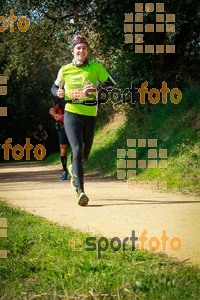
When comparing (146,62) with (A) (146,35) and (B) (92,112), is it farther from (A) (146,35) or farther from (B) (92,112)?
(B) (92,112)

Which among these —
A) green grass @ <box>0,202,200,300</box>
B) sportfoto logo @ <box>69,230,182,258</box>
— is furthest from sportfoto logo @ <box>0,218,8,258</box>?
sportfoto logo @ <box>69,230,182,258</box>

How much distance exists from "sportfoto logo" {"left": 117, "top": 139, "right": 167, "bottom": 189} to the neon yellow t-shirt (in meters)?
2.68

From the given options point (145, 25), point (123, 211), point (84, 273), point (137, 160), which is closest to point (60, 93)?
point (123, 211)

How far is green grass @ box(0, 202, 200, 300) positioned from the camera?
2871mm

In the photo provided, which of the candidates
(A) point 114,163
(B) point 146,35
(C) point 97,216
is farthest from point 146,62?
(C) point 97,216

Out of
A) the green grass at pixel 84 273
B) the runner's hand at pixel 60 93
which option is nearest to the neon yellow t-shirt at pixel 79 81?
the runner's hand at pixel 60 93

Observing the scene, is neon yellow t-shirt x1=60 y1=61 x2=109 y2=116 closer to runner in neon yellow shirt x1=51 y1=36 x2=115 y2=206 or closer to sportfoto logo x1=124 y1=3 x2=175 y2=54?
runner in neon yellow shirt x1=51 y1=36 x2=115 y2=206

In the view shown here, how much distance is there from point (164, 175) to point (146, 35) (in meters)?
5.74

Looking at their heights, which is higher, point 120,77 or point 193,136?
point 120,77

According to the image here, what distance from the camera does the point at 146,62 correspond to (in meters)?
14.6

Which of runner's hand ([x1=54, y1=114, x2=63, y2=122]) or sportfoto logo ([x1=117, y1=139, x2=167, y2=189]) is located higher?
runner's hand ([x1=54, y1=114, x2=63, y2=122])

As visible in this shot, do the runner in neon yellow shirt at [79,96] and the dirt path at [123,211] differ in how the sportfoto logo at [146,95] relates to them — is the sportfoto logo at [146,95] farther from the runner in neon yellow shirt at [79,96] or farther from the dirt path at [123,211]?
the runner in neon yellow shirt at [79,96]

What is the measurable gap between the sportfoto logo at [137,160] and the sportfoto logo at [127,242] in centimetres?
471

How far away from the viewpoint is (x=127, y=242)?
4.29 meters
